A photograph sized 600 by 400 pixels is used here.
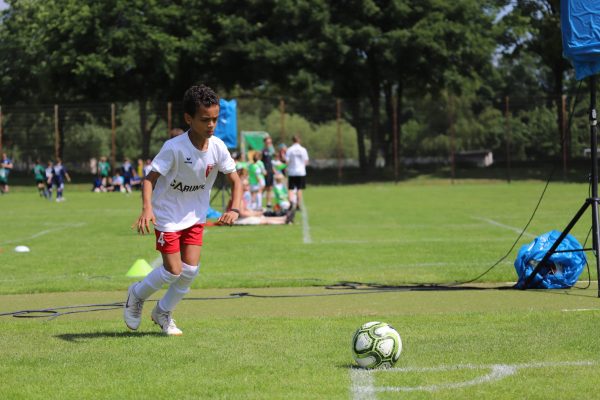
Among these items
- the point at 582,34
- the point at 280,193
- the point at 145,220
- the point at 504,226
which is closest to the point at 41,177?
the point at 280,193

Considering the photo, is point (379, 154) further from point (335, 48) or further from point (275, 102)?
point (275, 102)

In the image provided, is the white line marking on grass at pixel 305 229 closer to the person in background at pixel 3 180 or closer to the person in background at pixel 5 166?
the person in background at pixel 5 166

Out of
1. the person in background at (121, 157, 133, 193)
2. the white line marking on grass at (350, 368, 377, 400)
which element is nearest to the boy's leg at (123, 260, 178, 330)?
the white line marking on grass at (350, 368, 377, 400)

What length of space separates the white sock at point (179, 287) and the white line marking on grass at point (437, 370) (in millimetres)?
2116

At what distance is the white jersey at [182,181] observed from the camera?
7.54 m

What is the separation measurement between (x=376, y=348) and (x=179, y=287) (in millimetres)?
2259

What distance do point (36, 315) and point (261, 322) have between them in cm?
245

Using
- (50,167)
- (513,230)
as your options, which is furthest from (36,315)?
(50,167)

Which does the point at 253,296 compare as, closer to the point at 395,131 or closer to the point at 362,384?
the point at 362,384

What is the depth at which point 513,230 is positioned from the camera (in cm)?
1784

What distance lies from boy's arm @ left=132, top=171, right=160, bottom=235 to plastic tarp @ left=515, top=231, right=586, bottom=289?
15.6ft

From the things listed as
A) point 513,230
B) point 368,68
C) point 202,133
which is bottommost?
point 513,230

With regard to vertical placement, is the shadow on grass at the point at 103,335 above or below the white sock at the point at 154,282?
below

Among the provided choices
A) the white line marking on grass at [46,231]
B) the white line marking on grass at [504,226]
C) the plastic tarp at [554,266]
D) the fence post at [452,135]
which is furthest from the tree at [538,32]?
the plastic tarp at [554,266]
